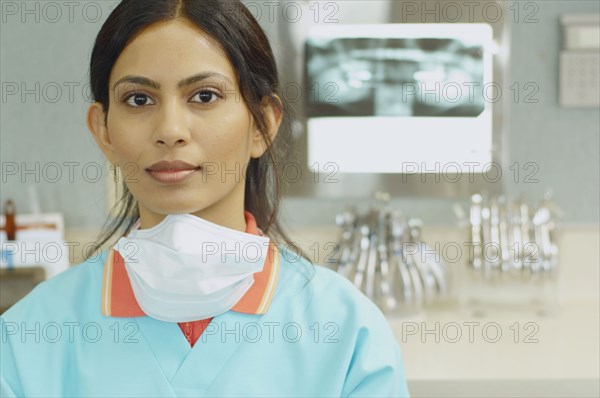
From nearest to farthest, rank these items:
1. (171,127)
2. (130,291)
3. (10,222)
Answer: (171,127) < (130,291) < (10,222)

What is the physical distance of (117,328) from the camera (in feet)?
2.59

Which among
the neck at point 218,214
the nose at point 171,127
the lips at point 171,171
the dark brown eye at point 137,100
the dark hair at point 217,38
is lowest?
the neck at point 218,214

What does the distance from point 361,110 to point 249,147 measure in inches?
35.7

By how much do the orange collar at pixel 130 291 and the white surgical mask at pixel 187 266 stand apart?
0.6 inches

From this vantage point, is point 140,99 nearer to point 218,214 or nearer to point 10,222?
point 218,214

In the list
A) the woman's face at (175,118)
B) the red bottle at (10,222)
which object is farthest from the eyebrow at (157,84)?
the red bottle at (10,222)

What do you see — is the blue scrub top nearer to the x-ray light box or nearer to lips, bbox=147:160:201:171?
lips, bbox=147:160:201:171

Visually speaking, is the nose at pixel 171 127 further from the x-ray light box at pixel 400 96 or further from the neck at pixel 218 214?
the x-ray light box at pixel 400 96

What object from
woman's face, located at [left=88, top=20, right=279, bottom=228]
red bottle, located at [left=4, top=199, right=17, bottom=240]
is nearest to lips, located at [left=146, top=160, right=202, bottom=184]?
woman's face, located at [left=88, top=20, right=279, bottom=228]

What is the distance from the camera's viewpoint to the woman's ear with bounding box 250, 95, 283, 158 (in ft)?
2.69

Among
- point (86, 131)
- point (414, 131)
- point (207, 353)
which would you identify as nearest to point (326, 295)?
point (207, 353)

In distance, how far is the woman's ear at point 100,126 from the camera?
823 millimetres

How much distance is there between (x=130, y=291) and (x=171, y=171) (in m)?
0.16

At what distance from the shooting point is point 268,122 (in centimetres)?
83
